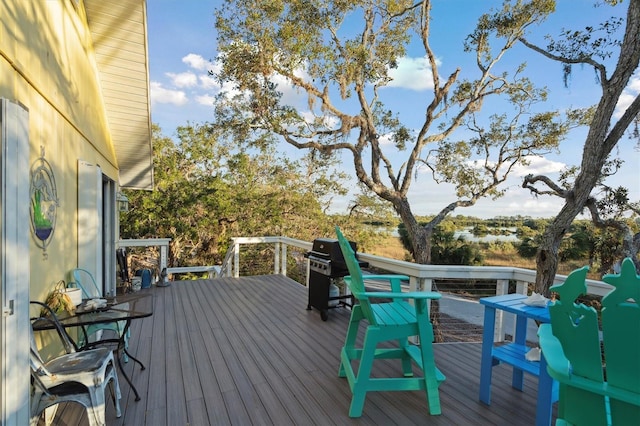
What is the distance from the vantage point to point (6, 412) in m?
1.66

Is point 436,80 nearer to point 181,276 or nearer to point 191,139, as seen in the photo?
point 191,139

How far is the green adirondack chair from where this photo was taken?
1.05m

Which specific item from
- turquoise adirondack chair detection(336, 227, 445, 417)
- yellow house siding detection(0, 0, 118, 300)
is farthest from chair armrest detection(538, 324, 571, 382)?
yellow house siding detection(0, 0, 118, 300)

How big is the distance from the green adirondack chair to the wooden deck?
1247 millimetres

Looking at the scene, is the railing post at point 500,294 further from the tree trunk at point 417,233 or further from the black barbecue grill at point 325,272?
the tree trunk at point 417,233

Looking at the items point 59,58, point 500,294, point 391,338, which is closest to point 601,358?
point 391,338

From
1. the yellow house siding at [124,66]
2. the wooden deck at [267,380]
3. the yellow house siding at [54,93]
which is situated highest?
the yellow house siding at [124,66]

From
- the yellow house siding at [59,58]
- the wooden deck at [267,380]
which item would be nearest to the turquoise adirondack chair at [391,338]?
the wooden deck at [267,380]

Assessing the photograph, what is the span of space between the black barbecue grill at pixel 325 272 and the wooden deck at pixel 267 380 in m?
0.25

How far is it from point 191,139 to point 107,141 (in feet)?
25.3

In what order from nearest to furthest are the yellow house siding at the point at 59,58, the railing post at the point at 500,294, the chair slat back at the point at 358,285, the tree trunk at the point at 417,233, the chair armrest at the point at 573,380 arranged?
the chair armrest at the point at 573,380
the yellow house siding at the point at 59,58
the chair slat back at the point at 358,285
the railing post at the point at 500,294
the tree trunk at the point at 417,233

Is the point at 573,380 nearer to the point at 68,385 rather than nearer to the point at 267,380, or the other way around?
the point at 267,380

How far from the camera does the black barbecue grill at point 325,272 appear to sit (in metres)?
4.39

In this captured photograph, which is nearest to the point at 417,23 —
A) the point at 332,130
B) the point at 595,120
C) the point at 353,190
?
the point at 332,130
